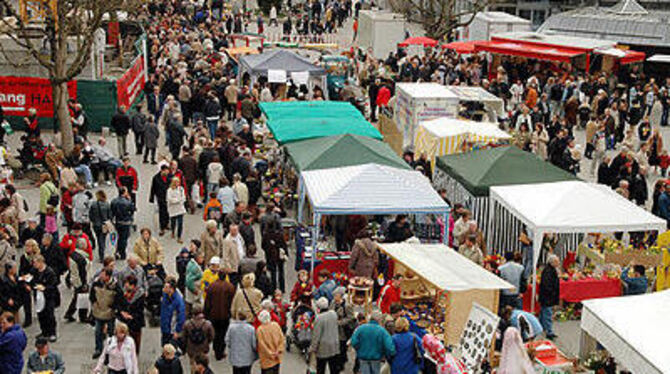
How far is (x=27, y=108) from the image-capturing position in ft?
73.7

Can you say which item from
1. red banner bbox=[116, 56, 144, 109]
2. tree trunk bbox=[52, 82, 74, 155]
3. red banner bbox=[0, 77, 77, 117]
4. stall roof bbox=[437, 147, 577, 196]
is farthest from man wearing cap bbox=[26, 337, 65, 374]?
red banner bbox=[116, 56, 144, 109]

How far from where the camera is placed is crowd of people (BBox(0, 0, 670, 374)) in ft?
33.7

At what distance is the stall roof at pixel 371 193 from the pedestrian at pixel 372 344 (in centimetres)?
361

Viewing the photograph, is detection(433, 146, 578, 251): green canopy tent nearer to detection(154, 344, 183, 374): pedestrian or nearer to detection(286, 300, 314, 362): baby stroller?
detection(286, 300, 314, 362): baby stroller

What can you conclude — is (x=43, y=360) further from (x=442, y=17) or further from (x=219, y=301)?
(x=442, y=17)

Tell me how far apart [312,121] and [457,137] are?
10.2ft

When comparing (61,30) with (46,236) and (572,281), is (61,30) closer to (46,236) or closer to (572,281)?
(46,236)

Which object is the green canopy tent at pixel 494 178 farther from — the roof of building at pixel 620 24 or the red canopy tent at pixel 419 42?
the roof of building at pixel 620 24

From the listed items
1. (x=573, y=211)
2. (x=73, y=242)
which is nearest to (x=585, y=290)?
(x=573, y=211)

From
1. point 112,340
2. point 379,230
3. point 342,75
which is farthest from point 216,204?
A: point 342,75

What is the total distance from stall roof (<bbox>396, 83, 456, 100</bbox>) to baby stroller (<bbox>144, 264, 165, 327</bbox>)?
10.7 m

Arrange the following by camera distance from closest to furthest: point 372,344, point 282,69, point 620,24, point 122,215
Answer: point 372,344, point 122,215, point 282,69, point 620,24

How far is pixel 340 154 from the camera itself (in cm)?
1556

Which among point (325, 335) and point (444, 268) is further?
point (444, 268)
